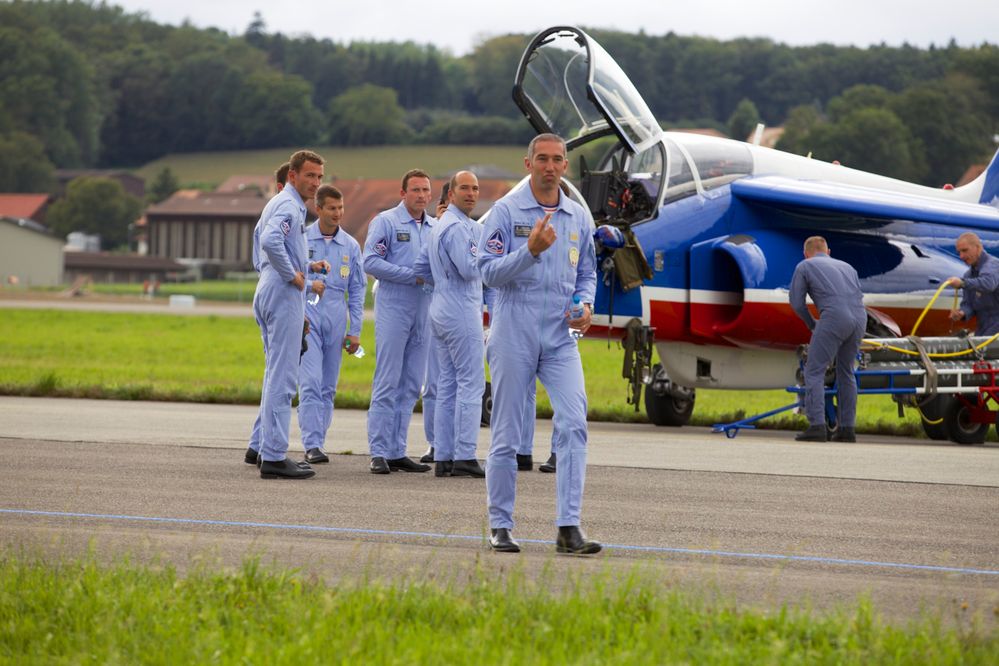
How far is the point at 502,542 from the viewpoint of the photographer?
22.0 ft

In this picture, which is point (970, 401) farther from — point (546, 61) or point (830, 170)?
point (546, 61)

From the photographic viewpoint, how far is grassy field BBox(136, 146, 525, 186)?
5748 inches

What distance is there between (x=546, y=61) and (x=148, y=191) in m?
149

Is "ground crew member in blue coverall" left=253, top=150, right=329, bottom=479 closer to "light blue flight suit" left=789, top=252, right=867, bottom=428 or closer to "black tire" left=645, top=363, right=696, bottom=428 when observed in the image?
"light blue flight suit" left=789, top=252, right=867, bottom=428

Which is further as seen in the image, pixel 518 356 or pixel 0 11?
pixel 0 11

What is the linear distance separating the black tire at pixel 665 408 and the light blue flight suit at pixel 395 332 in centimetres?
453

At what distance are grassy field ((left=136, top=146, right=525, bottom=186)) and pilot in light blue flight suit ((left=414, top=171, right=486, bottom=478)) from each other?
125m

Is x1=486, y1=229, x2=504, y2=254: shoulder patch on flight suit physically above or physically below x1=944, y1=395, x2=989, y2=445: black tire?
above

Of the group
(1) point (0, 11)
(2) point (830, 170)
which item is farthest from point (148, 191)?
(2) point (830, 170)

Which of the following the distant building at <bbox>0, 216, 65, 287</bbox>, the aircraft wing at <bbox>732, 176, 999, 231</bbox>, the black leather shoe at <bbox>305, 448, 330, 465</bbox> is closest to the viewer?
the black leather shoe at <bbox>305, 448, 330, 465</bbox>

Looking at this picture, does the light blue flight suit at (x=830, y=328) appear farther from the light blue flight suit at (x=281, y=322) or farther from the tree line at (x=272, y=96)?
the tree line at (x=272, y=96)

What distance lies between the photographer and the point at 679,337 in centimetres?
1384

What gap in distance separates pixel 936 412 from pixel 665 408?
2784 millimetres

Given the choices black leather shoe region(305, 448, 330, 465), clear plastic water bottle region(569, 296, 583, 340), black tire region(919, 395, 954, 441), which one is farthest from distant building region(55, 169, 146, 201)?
clear plastic water bottle region(569, 296, 583, 340)
